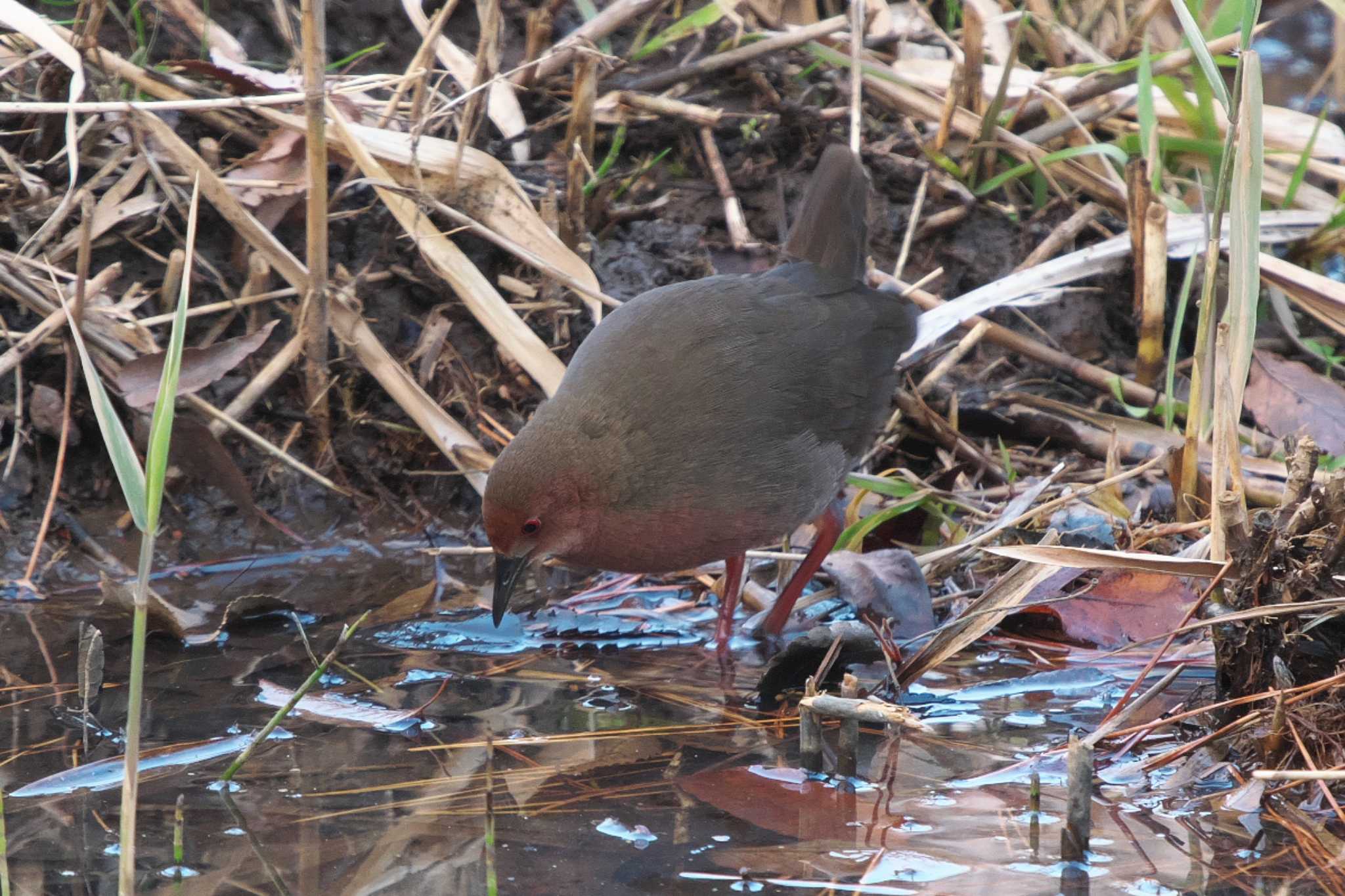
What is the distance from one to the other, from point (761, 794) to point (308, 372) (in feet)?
A: 7.33

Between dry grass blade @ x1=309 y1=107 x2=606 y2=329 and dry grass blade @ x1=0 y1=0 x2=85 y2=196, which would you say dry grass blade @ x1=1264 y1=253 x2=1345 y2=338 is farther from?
dry grass blade @ x1=0 y1=0 x2=85 y2=196

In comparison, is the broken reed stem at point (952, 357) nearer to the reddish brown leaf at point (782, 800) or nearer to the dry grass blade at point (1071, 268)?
the dry grass blade at point (1071, 268)

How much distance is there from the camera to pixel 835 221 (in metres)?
4.11

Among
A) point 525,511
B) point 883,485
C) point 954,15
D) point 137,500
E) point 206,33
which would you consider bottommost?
point 883,485

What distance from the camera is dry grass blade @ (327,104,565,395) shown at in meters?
4.29

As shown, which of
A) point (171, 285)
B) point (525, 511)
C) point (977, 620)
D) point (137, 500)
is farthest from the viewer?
point (171, 285)

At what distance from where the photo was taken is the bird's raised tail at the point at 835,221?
4113 millimetres

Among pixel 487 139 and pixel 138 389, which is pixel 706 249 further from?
pixel 138 389

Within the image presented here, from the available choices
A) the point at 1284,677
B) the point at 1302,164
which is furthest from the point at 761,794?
the point at 1302,164

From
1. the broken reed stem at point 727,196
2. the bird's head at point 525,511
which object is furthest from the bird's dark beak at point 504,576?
the broken reed stem at point 727,196

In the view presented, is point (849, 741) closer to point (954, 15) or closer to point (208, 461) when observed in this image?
point (208, 461)

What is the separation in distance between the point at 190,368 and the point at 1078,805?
287 cm

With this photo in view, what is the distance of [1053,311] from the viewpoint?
493cm

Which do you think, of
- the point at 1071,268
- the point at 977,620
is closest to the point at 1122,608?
the point at 977,620
